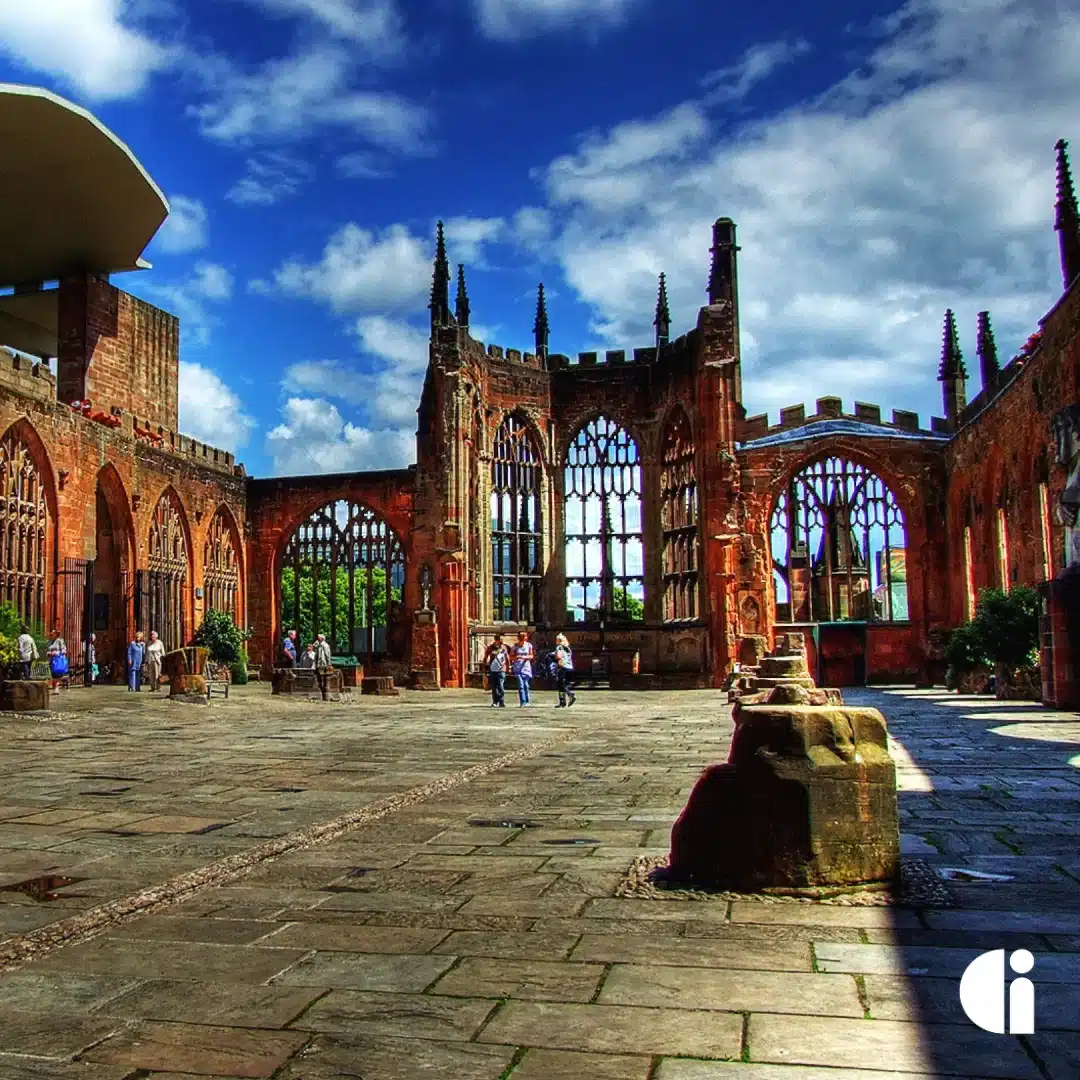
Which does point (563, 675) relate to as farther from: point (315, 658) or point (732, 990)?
point (732, 990)

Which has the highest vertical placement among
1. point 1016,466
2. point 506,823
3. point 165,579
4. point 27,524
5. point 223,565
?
point 1016,466

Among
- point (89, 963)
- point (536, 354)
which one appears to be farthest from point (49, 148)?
point (89, 963)

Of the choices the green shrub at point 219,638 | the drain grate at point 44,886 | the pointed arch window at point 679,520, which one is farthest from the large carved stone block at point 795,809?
the pointed arch window at point 679,520

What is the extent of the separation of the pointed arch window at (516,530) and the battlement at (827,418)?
639 cm

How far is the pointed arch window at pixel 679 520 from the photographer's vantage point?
109 feet

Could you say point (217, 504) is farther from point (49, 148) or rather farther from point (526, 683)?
point (526, 683)

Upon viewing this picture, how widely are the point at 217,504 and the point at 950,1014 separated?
31.0 metres

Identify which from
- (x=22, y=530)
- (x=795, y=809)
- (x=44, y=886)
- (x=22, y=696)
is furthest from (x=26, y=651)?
(x=795, y=809)

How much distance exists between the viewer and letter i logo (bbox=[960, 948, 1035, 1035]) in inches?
124

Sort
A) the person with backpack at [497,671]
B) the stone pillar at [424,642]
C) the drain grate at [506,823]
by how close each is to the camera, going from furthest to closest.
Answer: the stone pillar at [424,642], the person with backpack at [497,671], the drain grate at [506,823]

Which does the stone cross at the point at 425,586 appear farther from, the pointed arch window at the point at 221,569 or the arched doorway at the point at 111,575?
the arched doorway at the point at 111,575

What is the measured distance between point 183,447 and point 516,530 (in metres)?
9.73

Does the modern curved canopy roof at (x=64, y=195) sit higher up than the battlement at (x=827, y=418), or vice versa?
the modern curved canopy roof at (x=64, y=195)

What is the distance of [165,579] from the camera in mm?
29078
